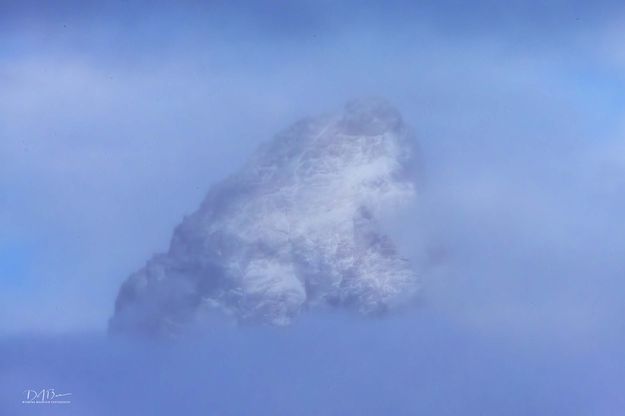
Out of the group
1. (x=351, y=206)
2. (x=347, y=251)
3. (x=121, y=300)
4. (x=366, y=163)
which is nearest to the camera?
(x=121, y=300)

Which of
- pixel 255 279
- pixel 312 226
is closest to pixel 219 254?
pixel 255 279

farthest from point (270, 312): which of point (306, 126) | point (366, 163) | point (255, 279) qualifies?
point (366, 163)

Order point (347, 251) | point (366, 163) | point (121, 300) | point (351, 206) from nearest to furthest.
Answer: point (121, 300)
point (347, 251)
point (351, 206)
point (366, 163)

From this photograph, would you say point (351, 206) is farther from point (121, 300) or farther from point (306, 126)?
point (121, 300)

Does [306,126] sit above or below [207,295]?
above

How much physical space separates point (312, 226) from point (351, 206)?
117 centimetres

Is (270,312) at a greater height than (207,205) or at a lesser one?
lesser

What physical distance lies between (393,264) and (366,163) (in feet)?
14.3

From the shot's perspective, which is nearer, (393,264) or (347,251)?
(393,264)

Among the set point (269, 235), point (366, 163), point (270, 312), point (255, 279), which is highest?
point (366, 163)

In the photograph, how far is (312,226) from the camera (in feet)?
50.9

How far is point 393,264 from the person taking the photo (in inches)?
558

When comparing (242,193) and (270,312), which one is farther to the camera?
(242,193)

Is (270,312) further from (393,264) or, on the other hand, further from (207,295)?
(393,264)
